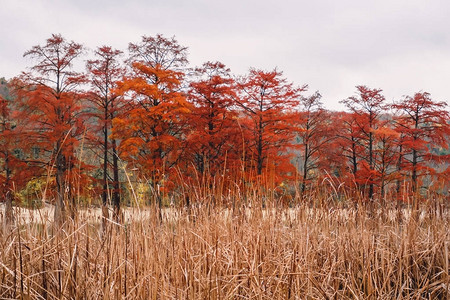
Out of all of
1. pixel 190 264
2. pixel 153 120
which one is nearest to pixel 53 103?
pixel 153 120

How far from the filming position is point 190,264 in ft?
8.19

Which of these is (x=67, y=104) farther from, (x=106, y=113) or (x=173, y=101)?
(x=173, y=101)

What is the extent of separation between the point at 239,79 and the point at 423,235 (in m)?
11.8

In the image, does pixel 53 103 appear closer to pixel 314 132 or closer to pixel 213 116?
pixel 213 116

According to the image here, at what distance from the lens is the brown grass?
6.73 ft

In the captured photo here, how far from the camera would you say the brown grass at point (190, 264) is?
2.05 m

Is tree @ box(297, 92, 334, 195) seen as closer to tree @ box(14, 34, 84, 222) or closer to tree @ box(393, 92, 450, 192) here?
tree @ box(393, 92, 450, 192)

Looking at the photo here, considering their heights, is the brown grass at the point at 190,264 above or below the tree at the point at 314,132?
below

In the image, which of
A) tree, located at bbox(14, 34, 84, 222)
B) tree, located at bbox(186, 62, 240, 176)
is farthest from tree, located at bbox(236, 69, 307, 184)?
tree, located at bbox(14, 34, 84, 222)

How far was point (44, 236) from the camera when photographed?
7.75ft

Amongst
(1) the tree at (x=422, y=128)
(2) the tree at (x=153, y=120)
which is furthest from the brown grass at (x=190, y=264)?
(1) the tree at (x=422, y=128)

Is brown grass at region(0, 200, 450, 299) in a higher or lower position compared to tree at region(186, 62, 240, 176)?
lower

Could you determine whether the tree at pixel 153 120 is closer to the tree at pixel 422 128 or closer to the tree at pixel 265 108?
the tree at pixel 265 108

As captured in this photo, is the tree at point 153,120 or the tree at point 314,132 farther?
the tree at point 314,132
